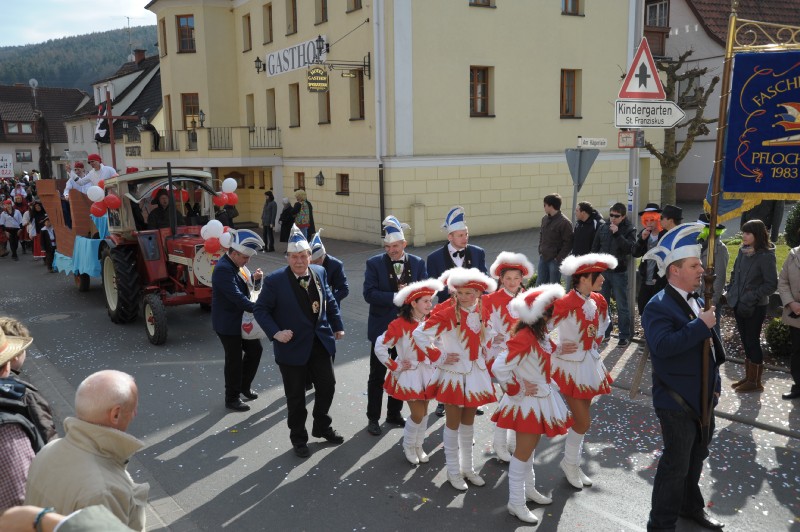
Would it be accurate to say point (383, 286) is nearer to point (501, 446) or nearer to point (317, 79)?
point (501, 446)

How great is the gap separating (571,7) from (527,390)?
778 inches

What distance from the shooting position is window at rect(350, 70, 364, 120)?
20.5 meters

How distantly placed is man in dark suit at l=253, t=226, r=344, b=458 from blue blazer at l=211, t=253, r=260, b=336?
1062 millimetres

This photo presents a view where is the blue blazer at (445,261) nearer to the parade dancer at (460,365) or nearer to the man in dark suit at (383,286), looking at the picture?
the man in dark suit at (383,286)

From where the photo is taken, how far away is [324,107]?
74.0ft

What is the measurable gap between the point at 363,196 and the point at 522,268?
47.5ft

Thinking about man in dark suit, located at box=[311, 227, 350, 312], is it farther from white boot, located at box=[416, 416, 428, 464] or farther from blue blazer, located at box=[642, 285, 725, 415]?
blue blazer, located at box=[642, 285, 725, 415]

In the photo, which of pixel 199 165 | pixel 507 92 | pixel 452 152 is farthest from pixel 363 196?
pixel 199 165

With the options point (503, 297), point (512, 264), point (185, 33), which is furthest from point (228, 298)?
point (185, 33)

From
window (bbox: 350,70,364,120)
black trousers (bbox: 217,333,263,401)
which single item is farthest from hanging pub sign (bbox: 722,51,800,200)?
window (bbox: 350,70,364,120)

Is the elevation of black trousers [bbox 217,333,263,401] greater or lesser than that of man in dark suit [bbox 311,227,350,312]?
lesser

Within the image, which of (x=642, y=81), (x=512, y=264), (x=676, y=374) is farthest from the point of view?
(x=642, y=81)

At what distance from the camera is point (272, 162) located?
25.2 meters

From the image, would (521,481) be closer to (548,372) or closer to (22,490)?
(548,372)
